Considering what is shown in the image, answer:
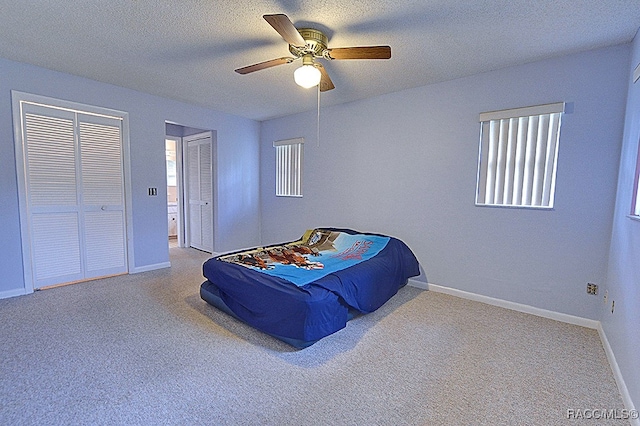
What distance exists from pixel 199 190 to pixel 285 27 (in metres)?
4.04

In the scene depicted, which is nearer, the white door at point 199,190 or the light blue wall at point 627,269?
the light blue wall at point 627,269

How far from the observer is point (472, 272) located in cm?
312

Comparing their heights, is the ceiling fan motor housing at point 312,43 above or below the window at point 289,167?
above

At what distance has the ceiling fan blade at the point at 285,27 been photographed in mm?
1667

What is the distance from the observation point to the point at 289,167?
4.90 m

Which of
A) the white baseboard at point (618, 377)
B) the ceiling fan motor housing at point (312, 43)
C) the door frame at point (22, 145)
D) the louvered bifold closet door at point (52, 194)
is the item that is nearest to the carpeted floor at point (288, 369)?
the white baseboard at point (618, 377)

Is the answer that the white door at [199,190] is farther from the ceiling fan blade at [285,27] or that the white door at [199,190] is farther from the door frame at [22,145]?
the ceiling fan blade at [285,27]

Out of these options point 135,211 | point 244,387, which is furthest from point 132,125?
point 244,387

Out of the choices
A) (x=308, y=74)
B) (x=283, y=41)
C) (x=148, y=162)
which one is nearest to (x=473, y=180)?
(x=308, y=74)

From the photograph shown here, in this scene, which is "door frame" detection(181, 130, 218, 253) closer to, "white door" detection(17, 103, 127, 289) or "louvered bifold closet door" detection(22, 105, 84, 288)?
"white door" detection(17, 103, 127, 289)

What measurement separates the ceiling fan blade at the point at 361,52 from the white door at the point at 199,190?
328 cm

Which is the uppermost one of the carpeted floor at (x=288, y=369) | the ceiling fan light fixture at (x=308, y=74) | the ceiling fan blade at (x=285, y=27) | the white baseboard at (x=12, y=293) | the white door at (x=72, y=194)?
the ceiling fan blade at (x=285, y=27)

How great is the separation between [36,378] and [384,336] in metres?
2.33

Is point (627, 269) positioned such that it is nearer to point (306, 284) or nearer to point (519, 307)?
point (519, 307)
